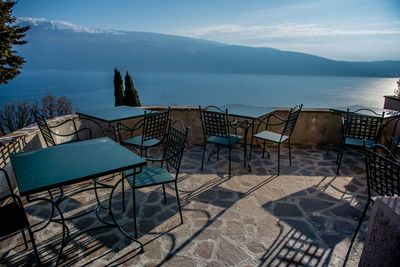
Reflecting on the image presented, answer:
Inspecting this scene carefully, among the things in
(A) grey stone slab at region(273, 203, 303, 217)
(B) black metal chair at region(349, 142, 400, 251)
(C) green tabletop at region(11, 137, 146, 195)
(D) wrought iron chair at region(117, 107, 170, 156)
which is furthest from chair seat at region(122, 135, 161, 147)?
(B) black metal chair at region(349, 142, 400, 251)

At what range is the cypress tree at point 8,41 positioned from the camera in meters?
5.06

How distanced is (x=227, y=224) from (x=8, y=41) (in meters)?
5.90

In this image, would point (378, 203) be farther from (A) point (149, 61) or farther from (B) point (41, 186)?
(A) point (149, 61)

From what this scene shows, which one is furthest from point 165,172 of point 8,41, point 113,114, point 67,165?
point 8,41

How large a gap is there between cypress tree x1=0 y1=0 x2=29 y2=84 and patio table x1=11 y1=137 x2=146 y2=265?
15.3 feet

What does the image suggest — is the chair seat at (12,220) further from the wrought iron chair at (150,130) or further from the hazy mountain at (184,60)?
the hazy mountain at (184,60)

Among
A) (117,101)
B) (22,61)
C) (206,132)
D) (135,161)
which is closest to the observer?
(135,161)

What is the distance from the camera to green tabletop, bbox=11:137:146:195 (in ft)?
4.97

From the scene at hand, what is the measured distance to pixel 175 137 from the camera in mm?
2432

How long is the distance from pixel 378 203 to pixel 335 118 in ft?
11.1

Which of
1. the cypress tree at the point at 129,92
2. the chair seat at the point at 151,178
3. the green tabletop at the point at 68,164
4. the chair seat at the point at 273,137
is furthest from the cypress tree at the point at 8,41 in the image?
the chair seat at the point at 273,137

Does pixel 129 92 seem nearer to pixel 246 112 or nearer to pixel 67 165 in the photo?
pixel 246 112

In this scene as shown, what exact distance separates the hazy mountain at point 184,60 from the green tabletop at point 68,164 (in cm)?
10320

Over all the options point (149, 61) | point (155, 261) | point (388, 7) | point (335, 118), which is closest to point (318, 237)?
point (155, 261)
